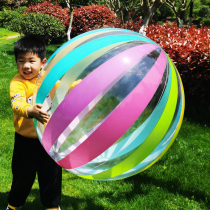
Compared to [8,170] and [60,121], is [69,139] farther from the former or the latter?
[8,170]

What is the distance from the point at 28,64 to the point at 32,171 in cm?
94

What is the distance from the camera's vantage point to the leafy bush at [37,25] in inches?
379

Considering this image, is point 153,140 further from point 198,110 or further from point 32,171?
point 198,110

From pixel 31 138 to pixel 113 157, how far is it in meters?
0.86

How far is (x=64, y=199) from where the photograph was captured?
2783mm

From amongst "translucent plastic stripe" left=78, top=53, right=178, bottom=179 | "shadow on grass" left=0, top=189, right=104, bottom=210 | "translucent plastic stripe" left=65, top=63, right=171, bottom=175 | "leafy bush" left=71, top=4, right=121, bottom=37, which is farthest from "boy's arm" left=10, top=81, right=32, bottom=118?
"leafy bush" left=71, top=4, right=121, bottom=37

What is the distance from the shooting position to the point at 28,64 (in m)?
Answer: 2.07

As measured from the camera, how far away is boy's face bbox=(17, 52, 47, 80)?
205cm

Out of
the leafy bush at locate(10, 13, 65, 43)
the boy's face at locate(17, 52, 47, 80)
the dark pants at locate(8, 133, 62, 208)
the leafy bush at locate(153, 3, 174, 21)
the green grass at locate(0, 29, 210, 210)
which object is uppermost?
the boy's face at locate(17, 52, 47, 80)

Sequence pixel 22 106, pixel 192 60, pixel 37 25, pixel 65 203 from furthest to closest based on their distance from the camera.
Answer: pixel 37 25 < pixel 192 60 < pixel 65 203 < pixel 22 106

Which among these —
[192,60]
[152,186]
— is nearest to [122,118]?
[152,186]

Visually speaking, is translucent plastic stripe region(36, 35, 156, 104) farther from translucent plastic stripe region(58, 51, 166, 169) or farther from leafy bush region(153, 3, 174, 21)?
leafy bush region(153, 3, 174, 21)

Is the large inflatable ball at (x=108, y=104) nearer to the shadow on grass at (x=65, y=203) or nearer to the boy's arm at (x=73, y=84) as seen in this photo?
the boy's arm at (x=73, y=84)

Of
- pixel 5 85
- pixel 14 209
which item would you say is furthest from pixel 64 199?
pixel 5 85
